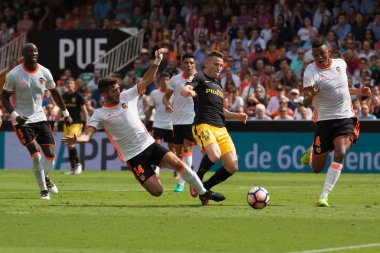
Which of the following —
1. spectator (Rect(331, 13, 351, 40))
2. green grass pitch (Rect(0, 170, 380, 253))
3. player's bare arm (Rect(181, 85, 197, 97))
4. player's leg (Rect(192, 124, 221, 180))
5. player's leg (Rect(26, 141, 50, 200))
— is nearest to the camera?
green grass pitch (Rect(0, 170, 380, 253))

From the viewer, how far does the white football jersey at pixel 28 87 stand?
16.3 m

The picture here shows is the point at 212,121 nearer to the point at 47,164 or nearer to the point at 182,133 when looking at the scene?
Answer: the point at 47,164

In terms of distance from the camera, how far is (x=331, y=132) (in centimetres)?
1501

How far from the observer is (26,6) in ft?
124

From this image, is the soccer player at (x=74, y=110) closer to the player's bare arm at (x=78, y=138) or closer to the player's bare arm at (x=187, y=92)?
the player's bare arm at (x=78, y=138)

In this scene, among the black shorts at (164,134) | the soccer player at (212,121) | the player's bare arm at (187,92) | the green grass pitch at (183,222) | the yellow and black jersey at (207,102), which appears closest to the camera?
the green grass pitch at (183,222)

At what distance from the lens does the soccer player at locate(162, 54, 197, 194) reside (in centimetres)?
1906

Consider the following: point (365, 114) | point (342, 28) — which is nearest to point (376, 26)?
point (342, 28)

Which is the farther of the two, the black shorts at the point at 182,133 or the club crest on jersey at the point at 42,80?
the black shorts at the point at 182,133

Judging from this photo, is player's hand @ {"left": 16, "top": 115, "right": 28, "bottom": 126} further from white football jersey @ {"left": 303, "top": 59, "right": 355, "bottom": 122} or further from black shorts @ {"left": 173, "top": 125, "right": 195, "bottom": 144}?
white football jersey @ {"left": 303, "top": 59, "right": 355, "bottom": 122}

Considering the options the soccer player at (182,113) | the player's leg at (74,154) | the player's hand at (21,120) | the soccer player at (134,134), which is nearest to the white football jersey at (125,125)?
the soccer player at (134,134)

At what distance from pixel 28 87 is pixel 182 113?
15.0 feet

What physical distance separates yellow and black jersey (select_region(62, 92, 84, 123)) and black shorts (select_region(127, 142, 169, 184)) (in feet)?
39.1

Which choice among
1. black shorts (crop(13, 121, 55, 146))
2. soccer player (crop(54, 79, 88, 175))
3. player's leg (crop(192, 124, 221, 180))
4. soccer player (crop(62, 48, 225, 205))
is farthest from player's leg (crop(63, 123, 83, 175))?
soccer player (crop(62, 48, 225, 205))
